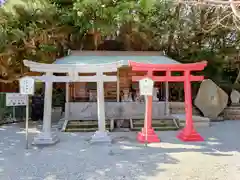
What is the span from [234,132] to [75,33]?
751 cm

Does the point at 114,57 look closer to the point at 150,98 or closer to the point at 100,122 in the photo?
the point at 150,98

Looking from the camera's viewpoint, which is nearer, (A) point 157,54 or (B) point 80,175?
(B) point 80,175

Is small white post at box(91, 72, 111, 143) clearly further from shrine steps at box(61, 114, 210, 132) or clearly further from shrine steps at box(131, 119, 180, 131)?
shrine steps at box(131, 119, 180, 131)

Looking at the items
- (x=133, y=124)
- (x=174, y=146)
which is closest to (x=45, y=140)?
(x=174, y=146)

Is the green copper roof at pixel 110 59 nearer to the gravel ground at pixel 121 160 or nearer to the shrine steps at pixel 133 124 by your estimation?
the shrine steps at pixel 133 124

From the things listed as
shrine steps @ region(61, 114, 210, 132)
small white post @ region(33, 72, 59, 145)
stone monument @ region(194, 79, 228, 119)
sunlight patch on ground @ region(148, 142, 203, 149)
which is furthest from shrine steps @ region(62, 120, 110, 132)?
stone monument @ region(194, 79, 228, 119)

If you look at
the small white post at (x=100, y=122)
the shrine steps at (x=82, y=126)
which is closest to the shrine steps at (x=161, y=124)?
the shrine steps at (x=82, y=126)

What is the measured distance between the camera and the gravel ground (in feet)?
16.2

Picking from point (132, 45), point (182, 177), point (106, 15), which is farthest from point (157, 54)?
point (182, 177)

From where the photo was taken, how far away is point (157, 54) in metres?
12.0

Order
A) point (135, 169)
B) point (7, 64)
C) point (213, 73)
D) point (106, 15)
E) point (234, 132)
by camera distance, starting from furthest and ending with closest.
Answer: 1. point (213, 73)
2. point (7, 64)
3. point (106, 15)
4. point (234, 132)
5. point (135, 169)

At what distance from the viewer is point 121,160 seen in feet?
19.5

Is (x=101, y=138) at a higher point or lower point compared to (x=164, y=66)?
lower

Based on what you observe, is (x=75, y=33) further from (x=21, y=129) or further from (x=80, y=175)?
(x=80, y=175)
